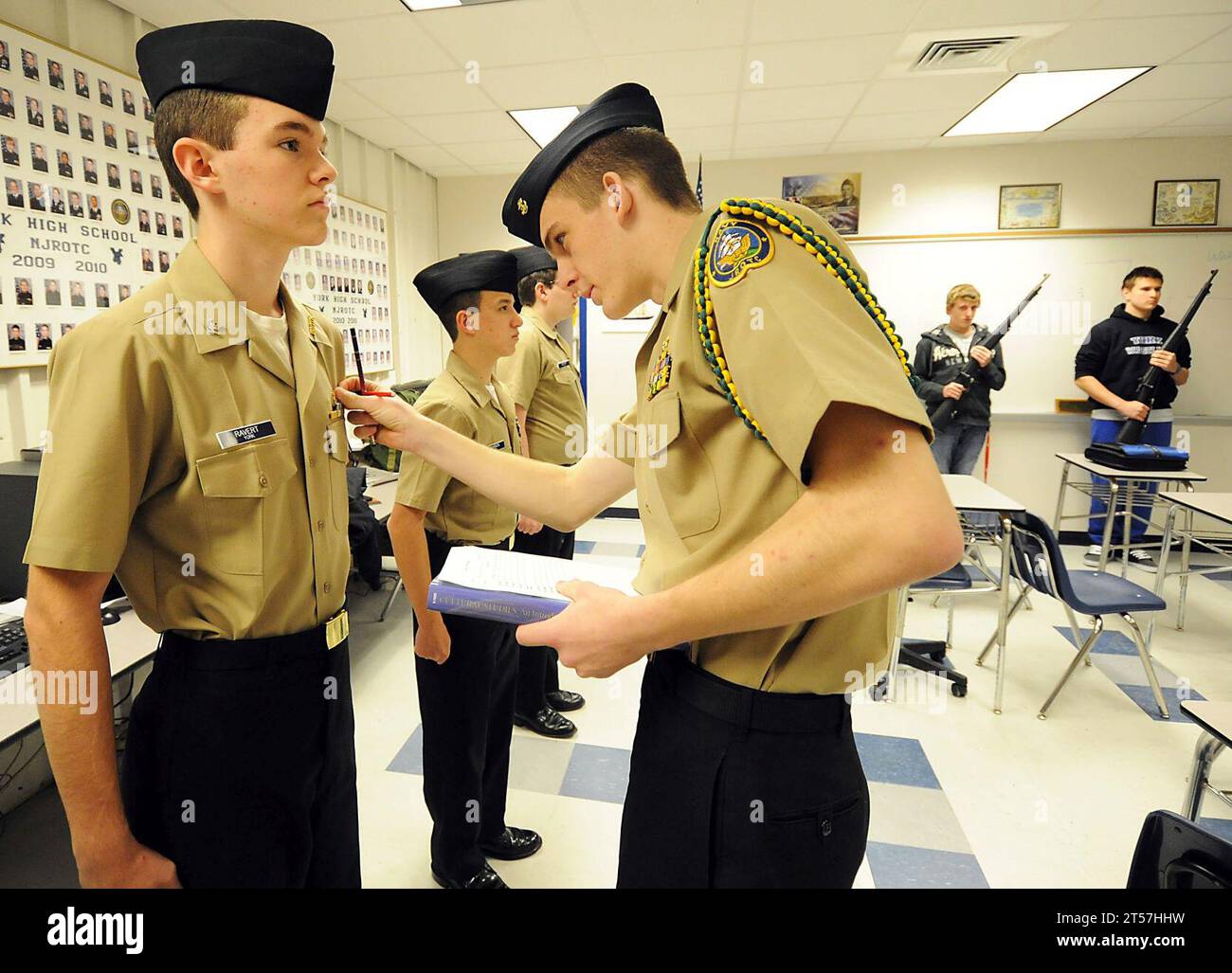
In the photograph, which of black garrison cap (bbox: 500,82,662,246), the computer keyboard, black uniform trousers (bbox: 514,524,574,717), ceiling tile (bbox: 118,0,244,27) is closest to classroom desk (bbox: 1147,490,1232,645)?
black uniform trousers (bbox: 514,524,574,717)

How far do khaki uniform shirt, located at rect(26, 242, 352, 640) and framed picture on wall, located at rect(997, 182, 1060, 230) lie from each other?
595 cm

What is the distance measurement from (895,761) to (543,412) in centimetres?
200

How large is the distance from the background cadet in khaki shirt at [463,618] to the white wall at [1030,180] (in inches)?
172

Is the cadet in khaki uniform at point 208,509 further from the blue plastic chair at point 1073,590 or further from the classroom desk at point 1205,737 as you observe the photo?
the blue plastic chair at point 1073,590

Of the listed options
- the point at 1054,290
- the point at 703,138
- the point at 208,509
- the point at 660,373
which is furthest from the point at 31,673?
the point at 1054,290

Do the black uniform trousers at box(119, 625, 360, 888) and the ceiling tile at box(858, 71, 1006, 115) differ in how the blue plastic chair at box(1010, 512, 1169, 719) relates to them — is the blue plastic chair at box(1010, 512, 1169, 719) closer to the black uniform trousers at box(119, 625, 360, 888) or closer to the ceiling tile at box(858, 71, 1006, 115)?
the ceiling tile at box(858, 71, 1006, 115)

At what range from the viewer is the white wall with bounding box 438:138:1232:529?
526cm

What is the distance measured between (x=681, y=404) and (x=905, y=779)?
227cm

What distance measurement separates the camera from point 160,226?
3.12 metres

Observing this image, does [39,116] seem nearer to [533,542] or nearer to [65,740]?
[533,542]

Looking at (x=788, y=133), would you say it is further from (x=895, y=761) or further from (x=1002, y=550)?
(x=895, y=761)

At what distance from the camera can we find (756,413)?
0.69 meters

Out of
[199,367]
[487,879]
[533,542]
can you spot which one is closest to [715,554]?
[199,367]

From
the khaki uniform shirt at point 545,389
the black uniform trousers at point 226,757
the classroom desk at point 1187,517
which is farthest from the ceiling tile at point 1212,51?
the black uniform trousers at point 226,757
